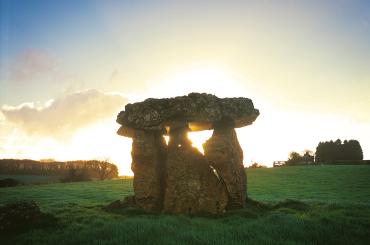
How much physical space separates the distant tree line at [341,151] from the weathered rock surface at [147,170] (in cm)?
7711

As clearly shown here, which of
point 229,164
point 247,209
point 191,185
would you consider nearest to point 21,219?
point 191,185

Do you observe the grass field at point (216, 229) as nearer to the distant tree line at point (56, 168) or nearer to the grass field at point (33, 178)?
the grass field at point (33, 178)

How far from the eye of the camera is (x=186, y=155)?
20.2 meters

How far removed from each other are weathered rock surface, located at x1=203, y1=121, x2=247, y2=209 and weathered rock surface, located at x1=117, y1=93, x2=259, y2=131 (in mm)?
1317

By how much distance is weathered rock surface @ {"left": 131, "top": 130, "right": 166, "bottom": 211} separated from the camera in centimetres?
2039

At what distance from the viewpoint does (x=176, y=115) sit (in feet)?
66.9

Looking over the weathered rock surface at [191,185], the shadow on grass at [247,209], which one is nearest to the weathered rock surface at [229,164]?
the weathered rock surface at [191,185]

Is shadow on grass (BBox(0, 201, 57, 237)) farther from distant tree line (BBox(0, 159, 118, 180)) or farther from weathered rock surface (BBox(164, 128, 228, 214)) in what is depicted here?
distant tree line (BBox(0, 159, 118, 180))

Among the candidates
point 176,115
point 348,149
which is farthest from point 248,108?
point 348,149

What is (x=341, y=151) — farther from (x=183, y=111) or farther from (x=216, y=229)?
(x=216, y=229)

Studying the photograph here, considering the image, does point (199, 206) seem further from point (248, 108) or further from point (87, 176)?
point (87, 176)

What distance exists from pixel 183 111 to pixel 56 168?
58.4 meters

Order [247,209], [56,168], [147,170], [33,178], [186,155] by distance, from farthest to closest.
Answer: [56,168]
[33,178]
[147,170]
[186,155]
[247,209]

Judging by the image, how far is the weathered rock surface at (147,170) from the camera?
66.9 ft
